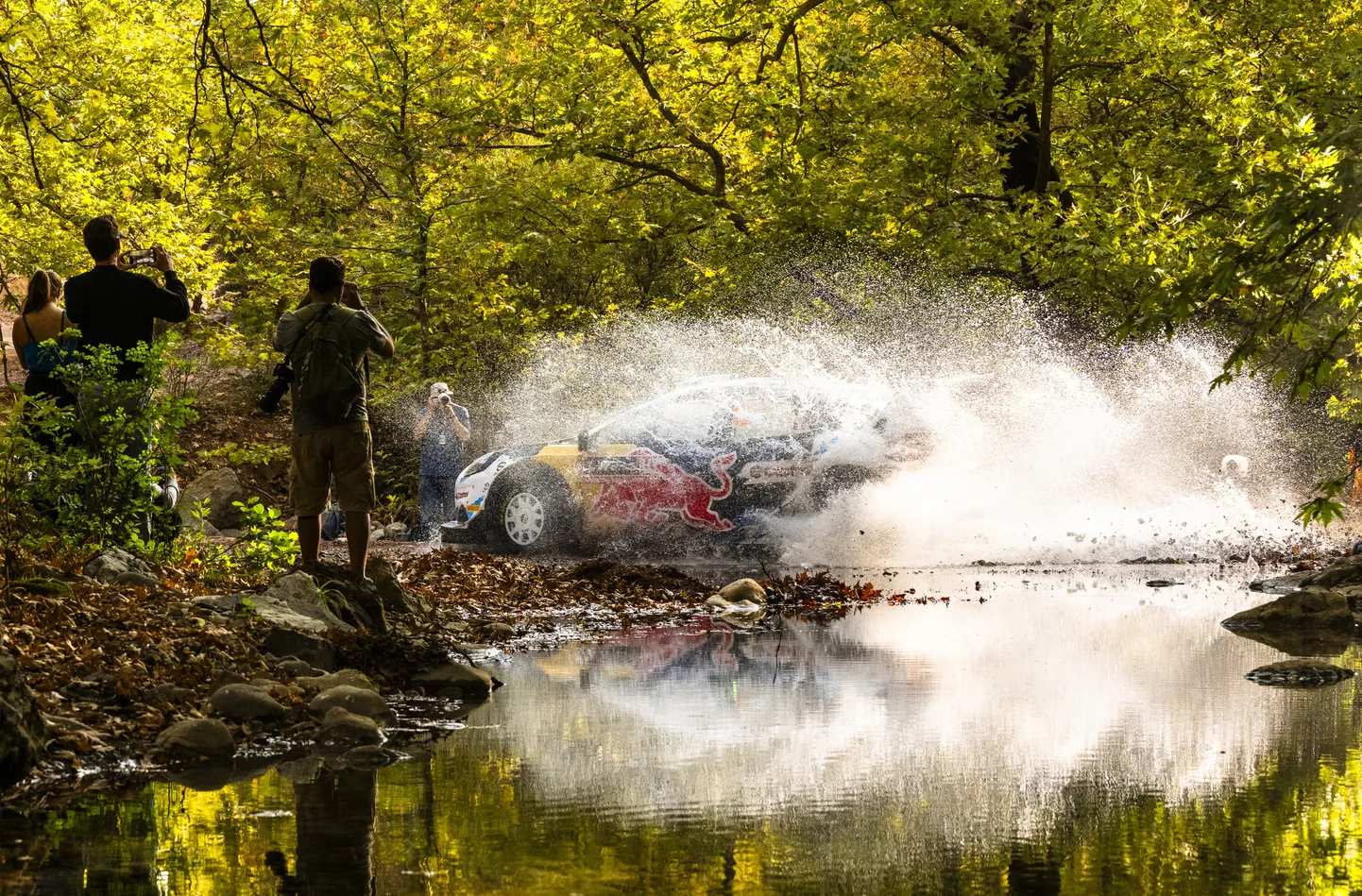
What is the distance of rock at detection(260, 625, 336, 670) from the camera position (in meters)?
8.99

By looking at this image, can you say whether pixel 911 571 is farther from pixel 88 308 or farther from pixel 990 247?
pixel 88 308

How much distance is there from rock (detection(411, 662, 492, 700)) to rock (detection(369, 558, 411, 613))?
1830mm

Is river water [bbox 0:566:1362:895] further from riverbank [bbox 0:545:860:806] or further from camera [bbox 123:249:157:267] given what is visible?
camera [bbox 123:249:157:267]

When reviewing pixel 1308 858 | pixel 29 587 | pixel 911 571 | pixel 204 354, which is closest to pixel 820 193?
pixel 911 571

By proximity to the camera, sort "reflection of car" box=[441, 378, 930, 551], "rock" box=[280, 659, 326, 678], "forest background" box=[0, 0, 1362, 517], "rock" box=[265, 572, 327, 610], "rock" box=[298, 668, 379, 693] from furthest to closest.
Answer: "forest background" box=[0, 0, 1362, 517] → "reflection of car" box=[441, 378, 930, 551] → "rock" box=[265, 572, 327, 610] → "rock" box=[280, 659, 326, 678] → "rock" box=[298, 668, 379, 693]

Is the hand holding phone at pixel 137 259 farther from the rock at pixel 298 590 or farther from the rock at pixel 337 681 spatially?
the rock at pixel 337 681

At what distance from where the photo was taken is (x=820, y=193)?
22562 mm

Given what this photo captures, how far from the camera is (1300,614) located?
12812mm

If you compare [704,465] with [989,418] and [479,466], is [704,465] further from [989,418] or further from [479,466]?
[989,418]

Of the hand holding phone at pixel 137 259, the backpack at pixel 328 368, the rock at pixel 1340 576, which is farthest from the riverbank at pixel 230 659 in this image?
the rock at pixel 1340 576

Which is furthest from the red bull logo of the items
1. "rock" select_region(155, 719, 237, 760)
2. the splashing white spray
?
"rock" select_region(155, 719, 237, 760)

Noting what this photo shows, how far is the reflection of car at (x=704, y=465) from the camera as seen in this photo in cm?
1703

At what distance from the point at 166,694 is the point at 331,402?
302cm

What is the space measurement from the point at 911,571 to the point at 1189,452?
258 inches
